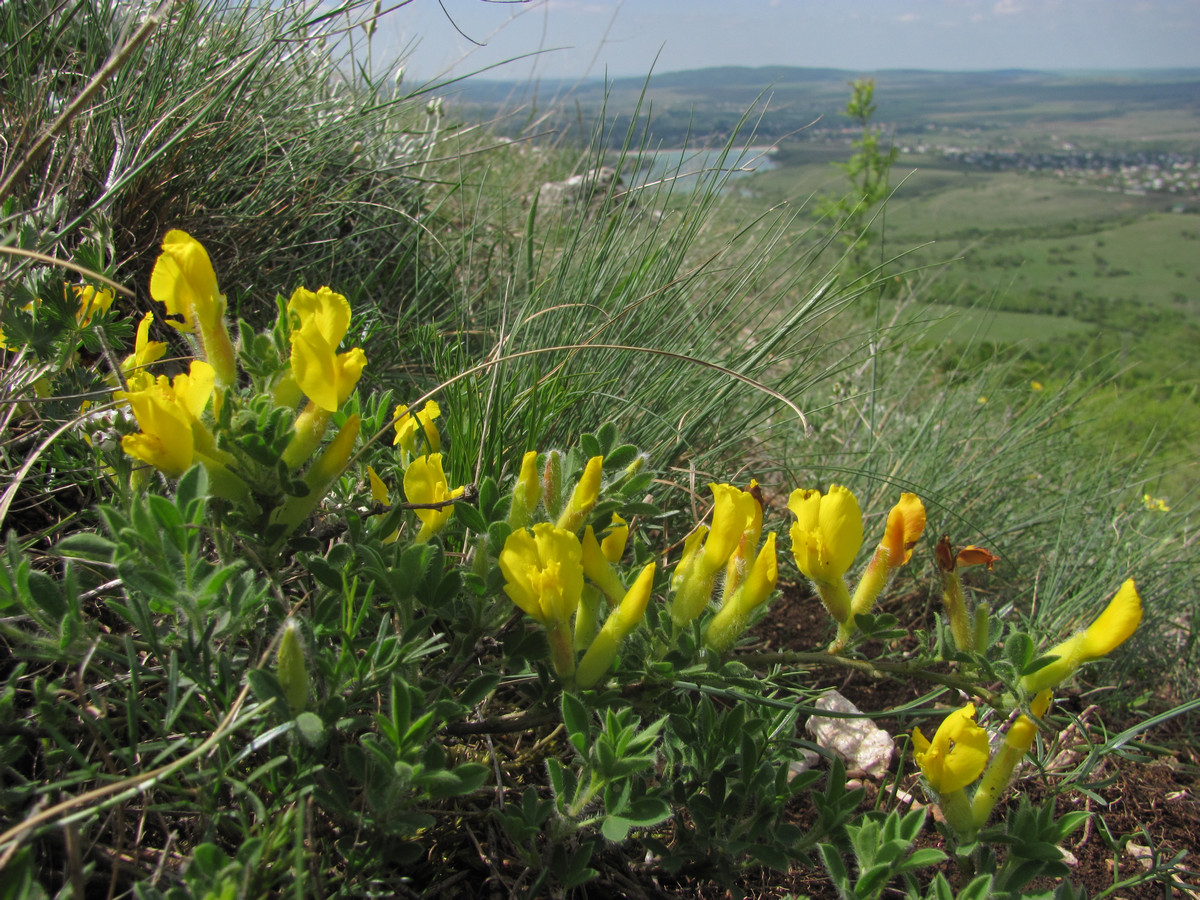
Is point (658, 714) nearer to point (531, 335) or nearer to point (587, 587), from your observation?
point (587, 587)

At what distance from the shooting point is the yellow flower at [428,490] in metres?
0.95

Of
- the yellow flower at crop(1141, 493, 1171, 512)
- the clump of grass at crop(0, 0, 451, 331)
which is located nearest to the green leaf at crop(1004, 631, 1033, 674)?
the clump of grass at crop(0, 0, 451, 331)

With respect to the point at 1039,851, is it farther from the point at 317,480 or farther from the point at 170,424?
the point at 170,424

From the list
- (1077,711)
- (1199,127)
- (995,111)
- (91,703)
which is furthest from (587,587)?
(995,111)

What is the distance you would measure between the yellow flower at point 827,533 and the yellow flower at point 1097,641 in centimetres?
25

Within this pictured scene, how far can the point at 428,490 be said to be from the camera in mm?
960

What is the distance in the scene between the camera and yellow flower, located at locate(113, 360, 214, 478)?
28.2 inches

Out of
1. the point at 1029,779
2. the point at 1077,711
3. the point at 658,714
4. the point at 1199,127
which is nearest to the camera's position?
the point at 658,714

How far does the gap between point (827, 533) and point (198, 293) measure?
0.81m

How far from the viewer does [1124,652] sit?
69.5 inches

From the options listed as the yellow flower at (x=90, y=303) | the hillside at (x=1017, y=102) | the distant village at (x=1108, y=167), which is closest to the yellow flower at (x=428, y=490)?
the yellow flower at (x=90, y=303)

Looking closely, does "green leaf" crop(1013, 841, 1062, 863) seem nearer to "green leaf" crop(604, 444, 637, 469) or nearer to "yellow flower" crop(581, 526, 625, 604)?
"yellow flower" crop(581, 526, 625, 604)

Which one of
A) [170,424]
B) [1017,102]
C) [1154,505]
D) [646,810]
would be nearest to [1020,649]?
[646,810]

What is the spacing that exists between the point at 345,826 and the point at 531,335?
3.85ft
